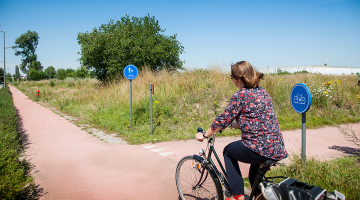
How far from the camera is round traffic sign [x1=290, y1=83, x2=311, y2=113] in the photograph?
3.22m

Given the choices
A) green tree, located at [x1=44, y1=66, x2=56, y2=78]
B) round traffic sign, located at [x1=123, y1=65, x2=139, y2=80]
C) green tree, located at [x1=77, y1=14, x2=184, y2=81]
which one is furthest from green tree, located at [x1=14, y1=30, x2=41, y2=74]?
round traffic sign, located at [x1=123, y1=65, x2=139, y2=80]

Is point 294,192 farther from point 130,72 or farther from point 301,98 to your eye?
point 130,72

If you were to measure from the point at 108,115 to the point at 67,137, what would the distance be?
2.58 metres

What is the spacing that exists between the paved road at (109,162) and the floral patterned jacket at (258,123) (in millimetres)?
1799

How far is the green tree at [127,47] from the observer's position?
16.9m

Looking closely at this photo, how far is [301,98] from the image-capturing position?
3369mm

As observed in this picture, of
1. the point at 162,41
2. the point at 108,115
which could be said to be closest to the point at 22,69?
the point at 162,41

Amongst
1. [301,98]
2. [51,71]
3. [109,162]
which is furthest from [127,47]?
[51,71]

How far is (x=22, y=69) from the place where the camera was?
259 feet

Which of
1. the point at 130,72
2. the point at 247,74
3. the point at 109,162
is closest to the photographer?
the point at 247,74

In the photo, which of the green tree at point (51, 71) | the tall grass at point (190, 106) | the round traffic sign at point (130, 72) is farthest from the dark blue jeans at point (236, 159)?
the green tree at point (51, 71)

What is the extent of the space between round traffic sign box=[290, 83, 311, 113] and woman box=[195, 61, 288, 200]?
1.26 metres

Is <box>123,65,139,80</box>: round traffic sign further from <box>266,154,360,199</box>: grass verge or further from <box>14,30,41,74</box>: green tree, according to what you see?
<box>14,30,41,74</box>: green tree

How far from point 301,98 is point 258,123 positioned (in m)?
1.59
